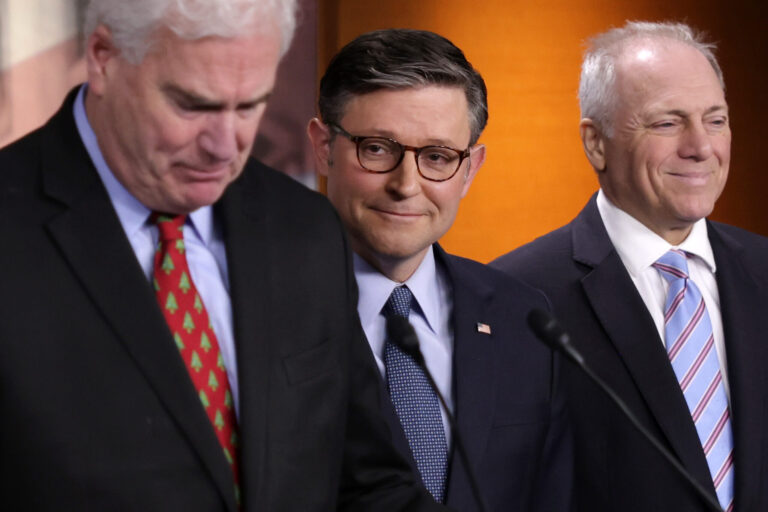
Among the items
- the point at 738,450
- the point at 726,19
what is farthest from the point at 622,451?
the point at 726,19

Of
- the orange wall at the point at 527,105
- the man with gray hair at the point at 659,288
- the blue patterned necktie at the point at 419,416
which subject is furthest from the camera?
the orange wall at the point at 527,105

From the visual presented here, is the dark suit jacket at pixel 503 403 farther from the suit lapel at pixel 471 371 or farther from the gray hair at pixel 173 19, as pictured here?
the gray hair at pixel 173 19

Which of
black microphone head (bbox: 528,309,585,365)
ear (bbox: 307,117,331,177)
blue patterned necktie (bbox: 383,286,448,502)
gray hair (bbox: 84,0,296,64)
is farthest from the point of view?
ear (bbox: 307,117,331,177)

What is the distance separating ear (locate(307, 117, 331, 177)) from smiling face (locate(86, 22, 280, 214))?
2.23 feet

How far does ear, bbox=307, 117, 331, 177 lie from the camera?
1874 mm

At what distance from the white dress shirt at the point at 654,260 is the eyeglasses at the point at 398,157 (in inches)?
20.1

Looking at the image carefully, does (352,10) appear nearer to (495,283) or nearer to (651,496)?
(495,283)

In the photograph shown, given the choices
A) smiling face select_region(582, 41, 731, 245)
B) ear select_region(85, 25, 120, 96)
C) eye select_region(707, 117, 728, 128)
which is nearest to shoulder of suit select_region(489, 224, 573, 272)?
smiling face select_region(582, 41, 731, 245)

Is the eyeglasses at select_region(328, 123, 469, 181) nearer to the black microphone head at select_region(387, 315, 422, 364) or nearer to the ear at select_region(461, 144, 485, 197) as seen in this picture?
the ear at select_region(461, 144, 485, 197)

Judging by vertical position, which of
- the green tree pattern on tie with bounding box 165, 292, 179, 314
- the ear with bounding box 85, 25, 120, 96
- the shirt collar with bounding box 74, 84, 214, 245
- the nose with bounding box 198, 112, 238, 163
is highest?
the ear with bounding box 85, 25, 120, 96

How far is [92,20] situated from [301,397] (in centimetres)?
49

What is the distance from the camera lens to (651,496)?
77.6 inches

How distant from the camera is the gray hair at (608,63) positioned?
225cm

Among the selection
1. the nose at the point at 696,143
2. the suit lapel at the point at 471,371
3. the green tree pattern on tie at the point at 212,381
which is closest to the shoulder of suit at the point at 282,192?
the green tree pattern on tie at the point at 212,381
